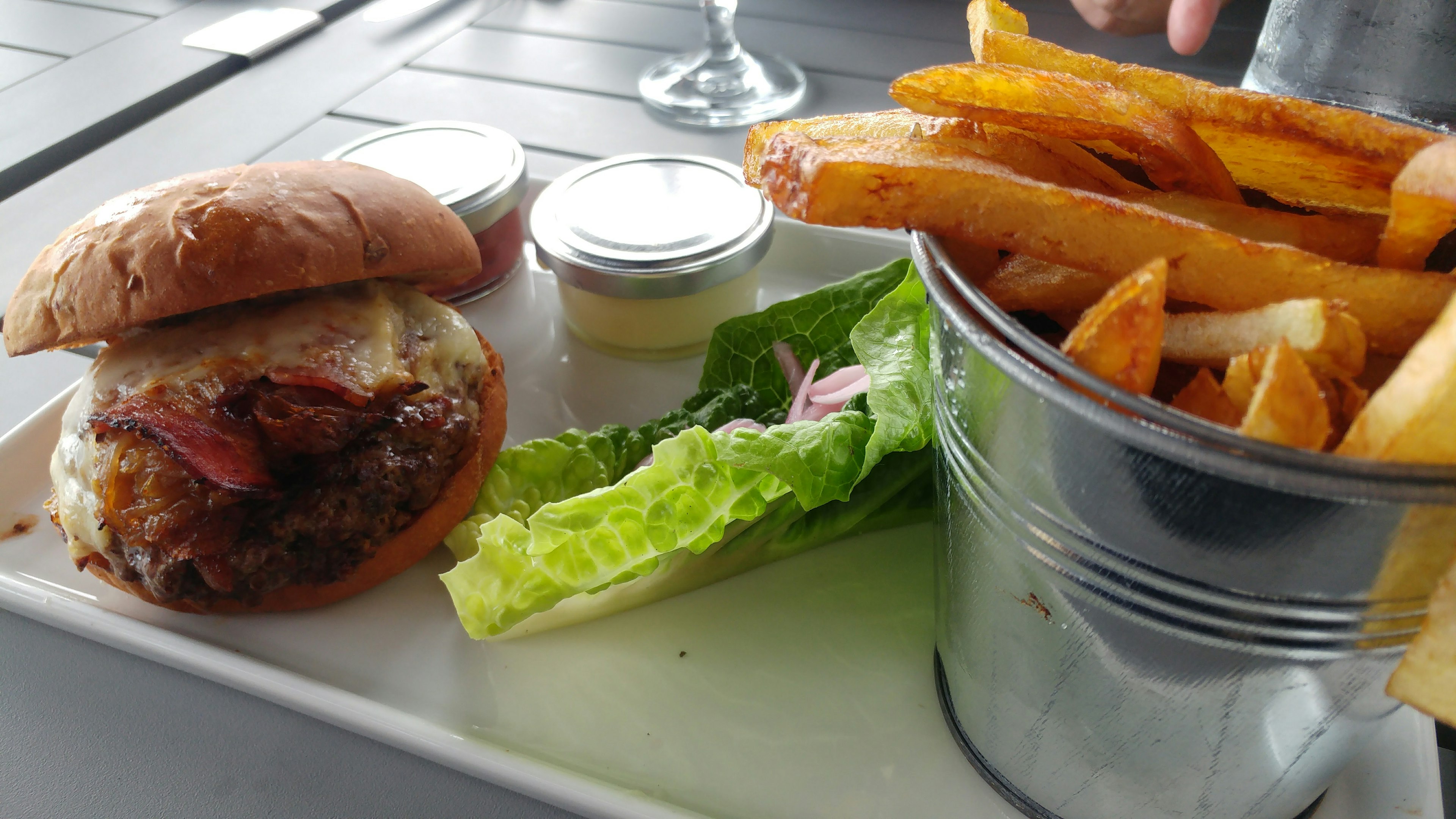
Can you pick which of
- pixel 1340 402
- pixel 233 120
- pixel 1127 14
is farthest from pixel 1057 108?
pixel 233 120

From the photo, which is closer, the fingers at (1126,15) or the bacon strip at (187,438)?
the bacon strip at (187,438)

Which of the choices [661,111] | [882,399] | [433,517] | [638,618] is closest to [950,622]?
[882,399]

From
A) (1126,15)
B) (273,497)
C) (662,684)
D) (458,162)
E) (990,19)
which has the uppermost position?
(990,19)

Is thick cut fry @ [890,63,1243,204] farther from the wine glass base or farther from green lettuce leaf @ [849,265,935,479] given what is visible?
the wine glass base

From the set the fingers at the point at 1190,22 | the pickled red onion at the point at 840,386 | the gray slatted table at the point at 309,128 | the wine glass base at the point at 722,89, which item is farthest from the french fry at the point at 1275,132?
the wine glass base at the point at 722,89

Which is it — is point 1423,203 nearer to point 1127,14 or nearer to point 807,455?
point 807,455

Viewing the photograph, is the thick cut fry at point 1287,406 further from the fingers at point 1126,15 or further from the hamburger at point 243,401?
the fingers at point 1126,15

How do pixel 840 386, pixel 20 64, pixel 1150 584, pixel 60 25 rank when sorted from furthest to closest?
pixel 60 25 < pixel 20 64 < pixel 840 386 < pixel 1150 584

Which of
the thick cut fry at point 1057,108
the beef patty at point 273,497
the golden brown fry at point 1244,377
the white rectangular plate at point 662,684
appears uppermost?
the thick cut fry at point 1057,108
